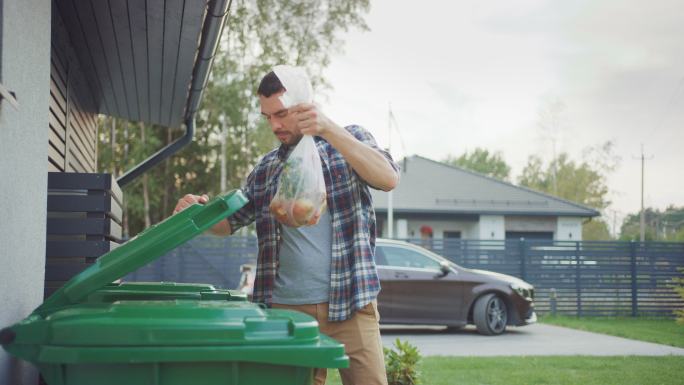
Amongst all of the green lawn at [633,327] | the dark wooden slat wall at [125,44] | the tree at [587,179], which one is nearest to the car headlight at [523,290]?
the green lawn at [633,327]

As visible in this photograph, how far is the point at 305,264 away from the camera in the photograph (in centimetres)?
309

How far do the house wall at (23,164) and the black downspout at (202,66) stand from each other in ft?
3.94

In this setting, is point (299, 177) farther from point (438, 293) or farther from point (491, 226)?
point (491, 226)

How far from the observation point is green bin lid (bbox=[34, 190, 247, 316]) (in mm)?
2424

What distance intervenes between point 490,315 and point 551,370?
453cm

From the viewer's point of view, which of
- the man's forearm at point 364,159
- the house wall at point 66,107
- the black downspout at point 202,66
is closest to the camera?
the man's forearm at point 364,159

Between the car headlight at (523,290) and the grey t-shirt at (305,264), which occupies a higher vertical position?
the grey t-shirt at (305,264)

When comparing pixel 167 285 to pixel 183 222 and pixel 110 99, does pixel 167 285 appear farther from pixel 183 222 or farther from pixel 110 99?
pixel 110 99

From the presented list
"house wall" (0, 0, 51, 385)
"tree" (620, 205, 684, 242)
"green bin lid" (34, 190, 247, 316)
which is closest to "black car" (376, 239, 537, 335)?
"house wall" (0, 0, 51, 385)

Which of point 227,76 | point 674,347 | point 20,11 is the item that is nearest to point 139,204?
point 227,76

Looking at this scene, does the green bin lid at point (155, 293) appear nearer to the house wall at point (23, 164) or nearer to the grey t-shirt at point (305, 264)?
the grey t-shirt at point (305, 264)

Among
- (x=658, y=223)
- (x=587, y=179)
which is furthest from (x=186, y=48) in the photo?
(x=658, y=223)

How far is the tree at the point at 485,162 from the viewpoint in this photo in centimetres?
7662

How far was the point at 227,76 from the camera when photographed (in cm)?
2470
